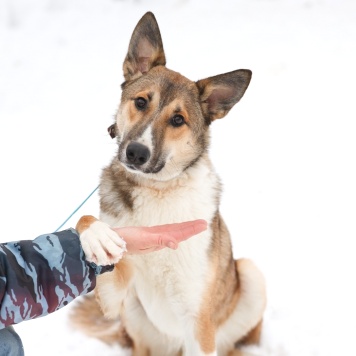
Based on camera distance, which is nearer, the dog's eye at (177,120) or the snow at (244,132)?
the dog's eye at (177,120)

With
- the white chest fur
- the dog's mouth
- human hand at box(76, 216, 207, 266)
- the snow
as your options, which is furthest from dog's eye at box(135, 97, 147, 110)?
the snow

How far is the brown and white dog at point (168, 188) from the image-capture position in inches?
102

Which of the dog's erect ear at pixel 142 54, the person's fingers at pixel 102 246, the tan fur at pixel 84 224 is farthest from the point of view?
the dog's erect ear at pixel 142 54

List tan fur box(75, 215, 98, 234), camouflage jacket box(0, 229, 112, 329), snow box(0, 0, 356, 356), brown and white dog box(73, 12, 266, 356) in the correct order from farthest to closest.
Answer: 1. snow box(0, 0, 356, 356)
2. brown and white dog box(73, 12, 266, 356)
3. tan fur box(75, 215, 98, 234)
4. camouflage jacket box(0, 229, 112, 329)

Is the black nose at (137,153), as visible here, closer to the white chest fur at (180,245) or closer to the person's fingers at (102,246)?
the white chest fur at (180,245)

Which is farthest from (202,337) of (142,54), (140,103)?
(142,54)

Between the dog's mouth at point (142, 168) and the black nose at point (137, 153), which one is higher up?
the black nose at point (137, 153)

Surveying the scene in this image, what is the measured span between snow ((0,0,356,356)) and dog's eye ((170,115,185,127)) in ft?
4.36

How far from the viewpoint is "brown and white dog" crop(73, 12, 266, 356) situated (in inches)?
102

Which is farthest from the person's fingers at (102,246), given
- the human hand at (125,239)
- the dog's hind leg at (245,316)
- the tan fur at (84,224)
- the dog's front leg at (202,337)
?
the dog's hind leg at (245,316)

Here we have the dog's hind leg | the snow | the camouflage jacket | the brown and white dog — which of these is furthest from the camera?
the snow

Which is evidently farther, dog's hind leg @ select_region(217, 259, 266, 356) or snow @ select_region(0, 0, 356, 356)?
snow @ select_region(0, 0, 356, 356)

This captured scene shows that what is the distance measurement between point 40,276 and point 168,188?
1.07m

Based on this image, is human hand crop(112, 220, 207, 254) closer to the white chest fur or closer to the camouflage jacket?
the camouflage jacket
